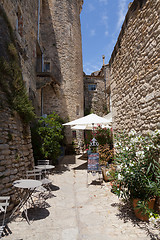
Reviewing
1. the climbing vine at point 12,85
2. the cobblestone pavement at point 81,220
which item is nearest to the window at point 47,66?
the climbing vine at point 12,85

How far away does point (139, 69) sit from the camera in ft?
12.3

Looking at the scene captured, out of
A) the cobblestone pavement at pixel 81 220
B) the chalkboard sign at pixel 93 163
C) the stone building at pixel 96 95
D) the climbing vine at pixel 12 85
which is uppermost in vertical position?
the stone building at pixel 96 95

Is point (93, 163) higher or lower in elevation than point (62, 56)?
lower

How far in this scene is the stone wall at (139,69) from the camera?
10.2ft

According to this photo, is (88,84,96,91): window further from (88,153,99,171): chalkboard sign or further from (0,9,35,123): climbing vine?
(88,153,99,171): chalkboard sign

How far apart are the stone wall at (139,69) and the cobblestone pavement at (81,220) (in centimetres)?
182

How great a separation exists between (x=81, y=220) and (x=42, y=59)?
1094cm

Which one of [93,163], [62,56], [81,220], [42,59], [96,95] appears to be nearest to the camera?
[81,220]

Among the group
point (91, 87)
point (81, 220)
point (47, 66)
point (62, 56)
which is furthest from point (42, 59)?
point (81, 220)

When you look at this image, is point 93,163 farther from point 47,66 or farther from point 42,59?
point 47,66

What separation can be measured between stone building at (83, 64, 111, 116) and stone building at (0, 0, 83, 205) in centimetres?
325

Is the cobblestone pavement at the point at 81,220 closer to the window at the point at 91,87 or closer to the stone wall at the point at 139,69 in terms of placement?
the stone wall at the point at 139,69

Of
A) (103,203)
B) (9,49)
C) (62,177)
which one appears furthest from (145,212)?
(9,49)

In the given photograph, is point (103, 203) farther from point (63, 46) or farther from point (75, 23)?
point (75, 23)
